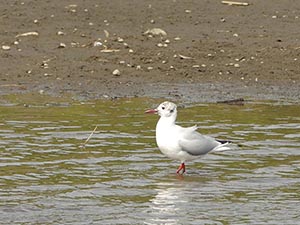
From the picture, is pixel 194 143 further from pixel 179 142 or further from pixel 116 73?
pixel 116 73

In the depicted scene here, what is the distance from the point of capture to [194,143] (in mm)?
11891

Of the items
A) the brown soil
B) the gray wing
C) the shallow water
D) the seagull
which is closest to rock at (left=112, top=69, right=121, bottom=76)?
the brown soil

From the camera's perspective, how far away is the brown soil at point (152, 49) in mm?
16688

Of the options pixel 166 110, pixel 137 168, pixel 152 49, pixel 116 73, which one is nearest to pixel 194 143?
pixel 166 110

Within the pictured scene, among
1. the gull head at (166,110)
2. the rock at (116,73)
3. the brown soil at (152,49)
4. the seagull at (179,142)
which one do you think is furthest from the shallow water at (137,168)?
the rock at (116,73)

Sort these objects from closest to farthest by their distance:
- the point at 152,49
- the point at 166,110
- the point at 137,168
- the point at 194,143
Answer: the point at 137,168 < the point at 194,143 < the point at 166,110 < the point at 152,49

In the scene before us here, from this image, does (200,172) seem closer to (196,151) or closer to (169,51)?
(196,151)

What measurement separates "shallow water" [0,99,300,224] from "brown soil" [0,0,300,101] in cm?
126

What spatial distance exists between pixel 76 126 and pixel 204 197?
350 centimetres

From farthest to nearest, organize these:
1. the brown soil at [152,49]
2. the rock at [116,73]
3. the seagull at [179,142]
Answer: the rock at [116,73], the brown soil at [152,49], the seagull at [179,142]

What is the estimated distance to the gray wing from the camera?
1187 centimetres

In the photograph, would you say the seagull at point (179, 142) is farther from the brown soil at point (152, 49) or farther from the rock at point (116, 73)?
the rock at point (116, 73)

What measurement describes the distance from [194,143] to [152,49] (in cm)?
636

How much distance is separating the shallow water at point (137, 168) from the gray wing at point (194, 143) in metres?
0.23
